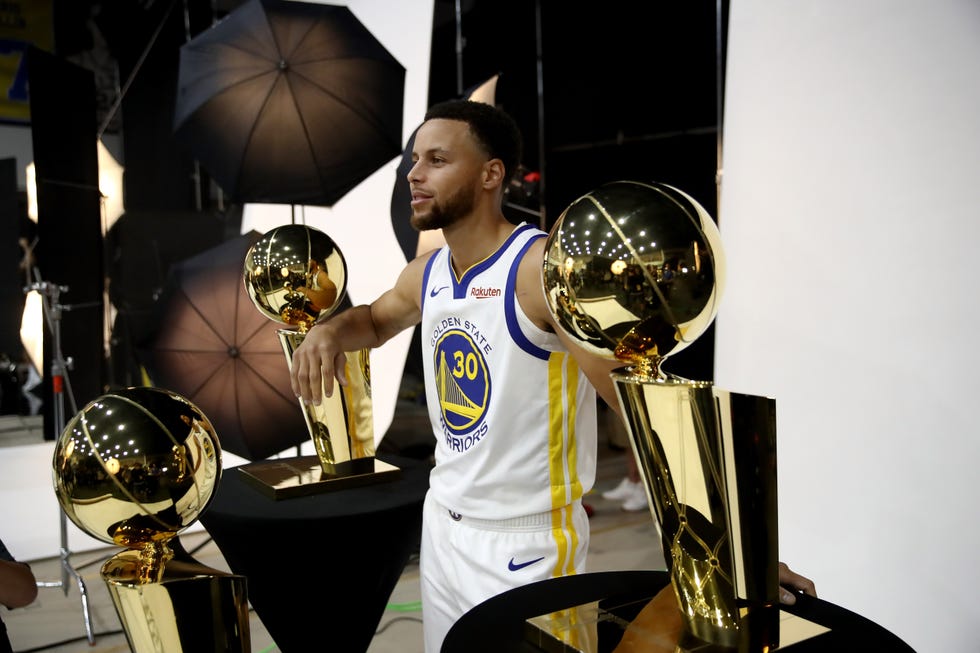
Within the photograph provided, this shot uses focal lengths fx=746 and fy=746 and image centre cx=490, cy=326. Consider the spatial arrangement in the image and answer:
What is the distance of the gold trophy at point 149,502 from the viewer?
666 millimetres

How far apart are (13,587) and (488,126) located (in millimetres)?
1406

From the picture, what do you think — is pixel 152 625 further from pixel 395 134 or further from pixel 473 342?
pixel 395 134

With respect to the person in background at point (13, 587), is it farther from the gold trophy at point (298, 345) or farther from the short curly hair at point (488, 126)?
the short curly hair at point (488, 126)

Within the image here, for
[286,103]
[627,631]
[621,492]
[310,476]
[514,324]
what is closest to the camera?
[627,631]

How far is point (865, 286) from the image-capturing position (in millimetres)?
2105

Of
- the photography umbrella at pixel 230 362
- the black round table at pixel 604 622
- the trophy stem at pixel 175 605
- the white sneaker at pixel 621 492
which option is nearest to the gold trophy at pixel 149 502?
the trophy stem at pixel 175 605

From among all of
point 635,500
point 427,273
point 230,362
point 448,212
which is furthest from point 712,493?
point 635,500

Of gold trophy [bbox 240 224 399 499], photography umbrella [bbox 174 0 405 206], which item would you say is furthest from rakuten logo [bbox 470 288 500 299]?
photography umbrella [bbox 174 0 405 206]

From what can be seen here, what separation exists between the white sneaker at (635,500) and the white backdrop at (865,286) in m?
2.25

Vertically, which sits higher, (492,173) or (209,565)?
(492,173)

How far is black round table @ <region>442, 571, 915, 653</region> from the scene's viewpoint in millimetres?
751

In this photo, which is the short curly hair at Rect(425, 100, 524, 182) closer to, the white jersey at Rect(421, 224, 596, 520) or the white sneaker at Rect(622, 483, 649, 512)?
A: the white jersey at Rect(421, 224, 596, 520)

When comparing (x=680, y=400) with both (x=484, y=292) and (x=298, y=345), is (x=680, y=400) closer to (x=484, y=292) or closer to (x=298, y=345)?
(x=484, y=292)

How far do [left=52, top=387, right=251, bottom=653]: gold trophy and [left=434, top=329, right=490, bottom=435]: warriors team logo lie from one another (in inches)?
34.2
